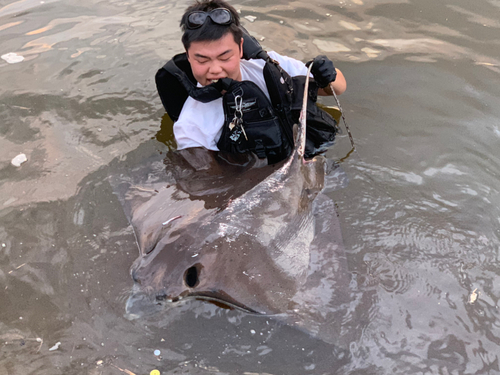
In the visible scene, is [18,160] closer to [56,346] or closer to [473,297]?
[56,346]

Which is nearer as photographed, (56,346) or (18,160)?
(56,346)

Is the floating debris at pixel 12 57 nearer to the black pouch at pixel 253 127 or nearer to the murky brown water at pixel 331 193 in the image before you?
the murky brown water at pixel 331 193

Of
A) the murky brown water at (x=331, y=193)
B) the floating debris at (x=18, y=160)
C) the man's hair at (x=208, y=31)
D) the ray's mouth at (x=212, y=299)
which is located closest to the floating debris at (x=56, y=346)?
the murky brown water at (x=331, y=193)

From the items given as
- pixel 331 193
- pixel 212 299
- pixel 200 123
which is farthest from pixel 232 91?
pixel 212 299

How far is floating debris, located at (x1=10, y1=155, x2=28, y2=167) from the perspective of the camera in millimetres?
4209

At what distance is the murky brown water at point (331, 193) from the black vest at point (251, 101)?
2.79 feet

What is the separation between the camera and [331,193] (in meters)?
3.73

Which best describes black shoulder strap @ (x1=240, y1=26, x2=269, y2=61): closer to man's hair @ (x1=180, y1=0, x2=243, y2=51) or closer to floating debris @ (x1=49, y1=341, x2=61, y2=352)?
man's hair @ (x1=180, y1=0, x2=243, y2=51)

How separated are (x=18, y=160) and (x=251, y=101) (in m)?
2.68

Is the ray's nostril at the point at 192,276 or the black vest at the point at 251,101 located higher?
the black vest at the point at 251,101

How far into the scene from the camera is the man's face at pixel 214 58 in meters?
3.21

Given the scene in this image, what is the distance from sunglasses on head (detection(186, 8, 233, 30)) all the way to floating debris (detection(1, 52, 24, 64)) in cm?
376

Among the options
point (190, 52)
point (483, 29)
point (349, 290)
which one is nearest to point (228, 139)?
point (190, 52)

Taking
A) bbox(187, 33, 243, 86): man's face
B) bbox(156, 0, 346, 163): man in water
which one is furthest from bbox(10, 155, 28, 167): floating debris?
bbox(187, 33, 243, 86): man's face
